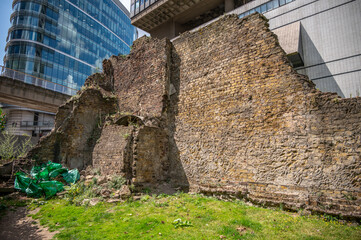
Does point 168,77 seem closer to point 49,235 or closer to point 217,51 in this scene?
point 217,51

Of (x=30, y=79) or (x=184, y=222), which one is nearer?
(x=184, y=222)

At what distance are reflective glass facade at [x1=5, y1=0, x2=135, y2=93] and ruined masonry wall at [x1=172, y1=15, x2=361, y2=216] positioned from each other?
32.4m

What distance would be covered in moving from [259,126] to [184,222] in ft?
12.2

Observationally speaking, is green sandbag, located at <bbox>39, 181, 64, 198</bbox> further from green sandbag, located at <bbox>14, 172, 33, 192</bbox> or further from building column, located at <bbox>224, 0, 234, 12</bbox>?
building column, located at <bbox>224, 0, 234, 12</bbox>

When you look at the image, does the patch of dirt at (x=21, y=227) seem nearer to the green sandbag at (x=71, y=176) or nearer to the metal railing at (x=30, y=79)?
the green sandbag at (x=71, y=176)

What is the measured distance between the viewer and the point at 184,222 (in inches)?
195

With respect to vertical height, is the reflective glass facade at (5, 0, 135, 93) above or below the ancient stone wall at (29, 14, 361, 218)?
above

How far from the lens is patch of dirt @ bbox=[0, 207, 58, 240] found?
481 centimetres

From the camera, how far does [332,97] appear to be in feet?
18.3

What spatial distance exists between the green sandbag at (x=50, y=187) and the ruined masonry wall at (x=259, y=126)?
4890 millimetres

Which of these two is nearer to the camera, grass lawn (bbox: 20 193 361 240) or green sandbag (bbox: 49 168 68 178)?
grass lawn (bbox: 20 193 361 240)

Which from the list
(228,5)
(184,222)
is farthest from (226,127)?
(228,5)

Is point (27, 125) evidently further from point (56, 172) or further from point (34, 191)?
point (34, 191)

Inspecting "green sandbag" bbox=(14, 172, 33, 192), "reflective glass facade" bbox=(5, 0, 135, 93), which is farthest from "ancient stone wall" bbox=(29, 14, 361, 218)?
"reflective glass facade" bbox=(5, 0, 135, 93)
